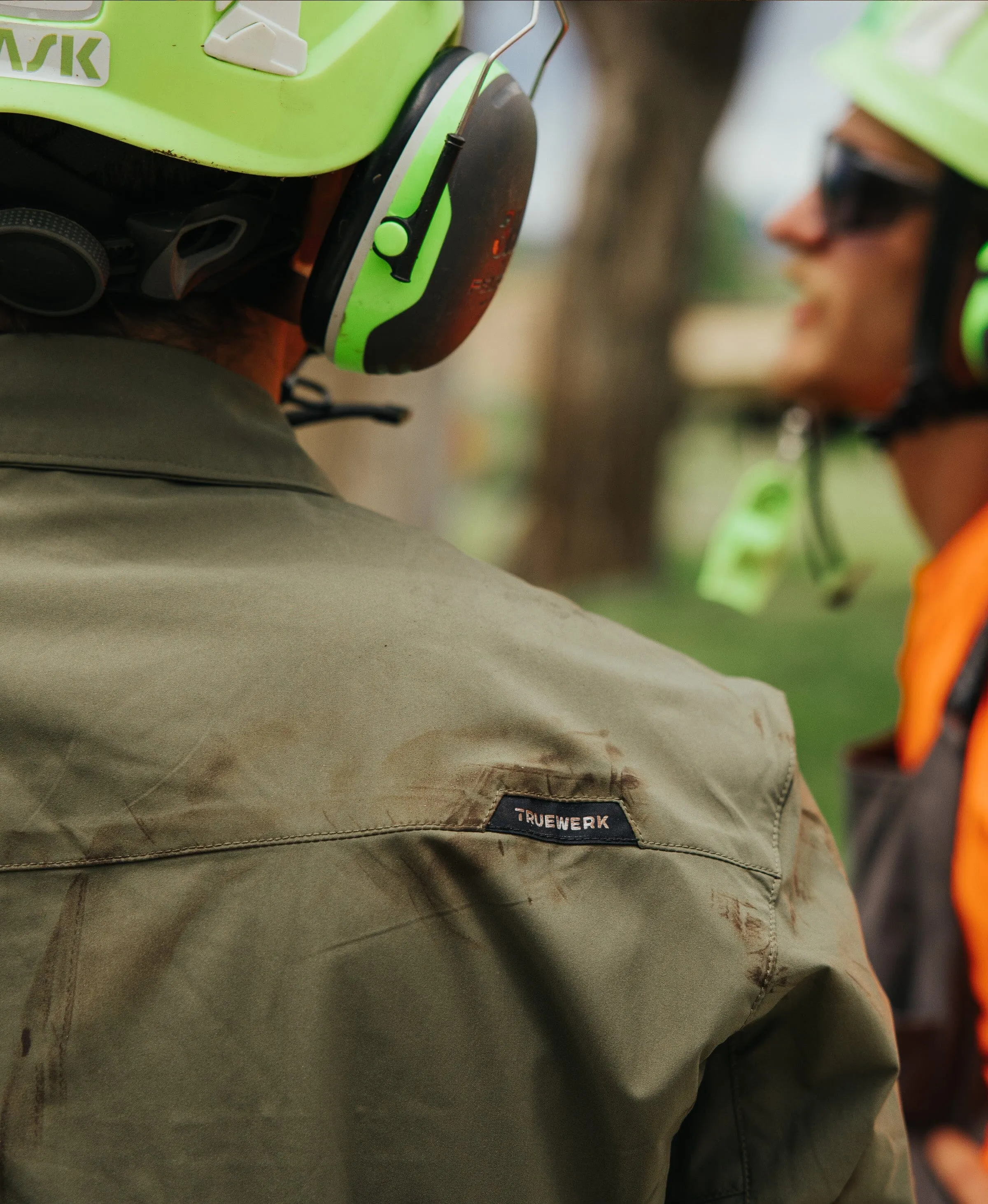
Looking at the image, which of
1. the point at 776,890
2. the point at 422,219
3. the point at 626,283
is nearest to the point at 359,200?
the point at 422,219

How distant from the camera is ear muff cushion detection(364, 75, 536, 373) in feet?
4.13

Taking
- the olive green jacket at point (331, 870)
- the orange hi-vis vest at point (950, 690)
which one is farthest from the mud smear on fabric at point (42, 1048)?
the orange hi-vis vest at point (950, 690)

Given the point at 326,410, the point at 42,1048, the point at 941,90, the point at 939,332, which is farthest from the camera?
the point at 939,332

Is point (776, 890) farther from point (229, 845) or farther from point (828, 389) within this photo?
point (828, 389)

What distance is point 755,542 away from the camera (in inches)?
113

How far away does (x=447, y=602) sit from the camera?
1.17 meters

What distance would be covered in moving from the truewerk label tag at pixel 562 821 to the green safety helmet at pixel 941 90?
1.65m

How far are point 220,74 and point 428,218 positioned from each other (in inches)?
10.0

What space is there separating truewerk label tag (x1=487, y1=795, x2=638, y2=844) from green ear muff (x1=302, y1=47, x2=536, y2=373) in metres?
0.55

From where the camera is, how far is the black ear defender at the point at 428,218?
4.03 feet

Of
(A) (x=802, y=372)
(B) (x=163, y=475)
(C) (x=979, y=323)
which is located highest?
(C) (x=979, y=323)

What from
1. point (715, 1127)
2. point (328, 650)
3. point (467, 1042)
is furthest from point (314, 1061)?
point (715, 1127)

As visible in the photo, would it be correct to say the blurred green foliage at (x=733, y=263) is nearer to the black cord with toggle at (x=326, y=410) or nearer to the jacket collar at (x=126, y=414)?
the black cord with toggle at (x=326, y=410)

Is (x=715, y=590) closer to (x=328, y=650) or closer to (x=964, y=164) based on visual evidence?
(x=964, y=164)
